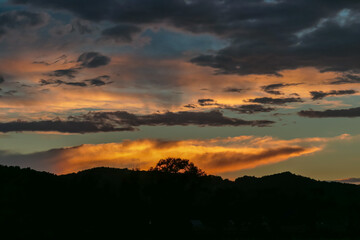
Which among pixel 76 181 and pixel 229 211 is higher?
pixel 76 181

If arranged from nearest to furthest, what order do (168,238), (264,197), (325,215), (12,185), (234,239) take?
(168,238), (234,239), (12,185), (264,197), (325,215)

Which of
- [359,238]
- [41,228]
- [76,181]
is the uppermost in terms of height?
[76,181]

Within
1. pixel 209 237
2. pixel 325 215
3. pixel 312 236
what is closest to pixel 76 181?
pixel 209 237

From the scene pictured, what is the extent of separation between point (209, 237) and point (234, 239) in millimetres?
4731

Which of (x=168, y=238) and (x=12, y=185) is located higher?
(x=12, y=185)

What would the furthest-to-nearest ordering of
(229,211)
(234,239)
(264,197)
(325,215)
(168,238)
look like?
(325,215), (264,197), (229,211), (234,239), (168,238)

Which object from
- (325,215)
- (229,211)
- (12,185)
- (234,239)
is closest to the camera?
(234,239)

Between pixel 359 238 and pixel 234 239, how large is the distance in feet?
82.4

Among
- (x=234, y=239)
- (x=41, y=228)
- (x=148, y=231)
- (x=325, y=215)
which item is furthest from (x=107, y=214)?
(x=325, y=215)

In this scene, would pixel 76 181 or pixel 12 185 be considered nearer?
pixel 76 181

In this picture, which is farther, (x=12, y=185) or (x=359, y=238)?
(x=12, y=185)

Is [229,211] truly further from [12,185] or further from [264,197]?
[12,185]

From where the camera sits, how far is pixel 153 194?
269 feet

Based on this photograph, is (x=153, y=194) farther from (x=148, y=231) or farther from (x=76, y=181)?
(x=76, y=181)
